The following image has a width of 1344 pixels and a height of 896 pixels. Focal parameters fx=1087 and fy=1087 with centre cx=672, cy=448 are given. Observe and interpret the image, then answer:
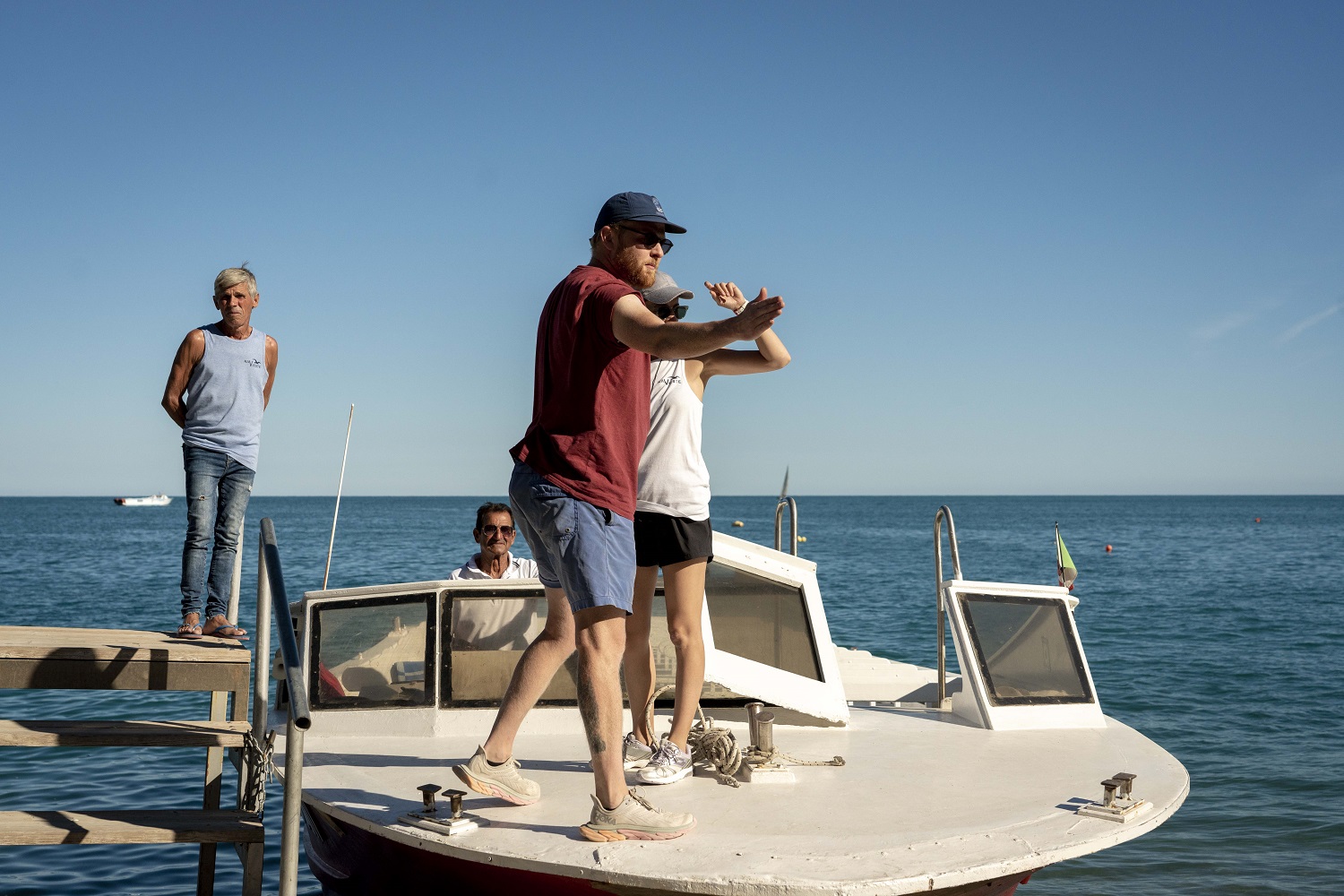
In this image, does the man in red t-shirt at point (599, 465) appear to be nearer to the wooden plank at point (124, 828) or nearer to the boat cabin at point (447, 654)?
the wooden plank at point (124, 828)

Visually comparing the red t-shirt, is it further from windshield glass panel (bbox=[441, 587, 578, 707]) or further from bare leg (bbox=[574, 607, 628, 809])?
windshield glass panel (bbox=[441, 587, 578, 707])

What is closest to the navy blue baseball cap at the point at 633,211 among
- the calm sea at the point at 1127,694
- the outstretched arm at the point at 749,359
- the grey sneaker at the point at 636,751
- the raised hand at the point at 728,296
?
the raised hand at the point at 728,296

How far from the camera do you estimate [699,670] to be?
14.1 ft

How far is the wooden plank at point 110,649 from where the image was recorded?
4070mm

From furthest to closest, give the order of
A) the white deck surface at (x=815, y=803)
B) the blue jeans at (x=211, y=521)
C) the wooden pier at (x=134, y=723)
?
the blue jeans at (x=211, y=521) → the wooden pier at (x=134, y=723) → the white deck surface at (x=815, y=803)

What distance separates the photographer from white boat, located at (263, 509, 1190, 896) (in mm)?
3223

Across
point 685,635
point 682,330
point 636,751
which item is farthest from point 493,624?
point 682,330

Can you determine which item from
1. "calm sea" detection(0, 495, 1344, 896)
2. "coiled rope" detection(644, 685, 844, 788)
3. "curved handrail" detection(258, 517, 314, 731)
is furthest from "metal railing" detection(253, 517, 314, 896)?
"calm sea" detection(0, 495, 1344, 896)

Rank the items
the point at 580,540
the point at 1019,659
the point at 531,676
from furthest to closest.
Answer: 1. the point at 1019,659
2. the point at 531,676
3. the point at 580,540

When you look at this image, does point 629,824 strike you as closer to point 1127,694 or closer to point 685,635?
point 685,635

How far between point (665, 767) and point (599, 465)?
1.43 metres

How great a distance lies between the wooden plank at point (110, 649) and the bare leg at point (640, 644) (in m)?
1.45

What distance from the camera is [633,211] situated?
3.37 metres

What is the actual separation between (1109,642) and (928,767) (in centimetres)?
2085
